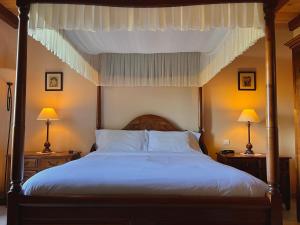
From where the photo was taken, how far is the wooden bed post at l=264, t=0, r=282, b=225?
2.10 m

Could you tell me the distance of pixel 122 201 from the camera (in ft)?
6.86

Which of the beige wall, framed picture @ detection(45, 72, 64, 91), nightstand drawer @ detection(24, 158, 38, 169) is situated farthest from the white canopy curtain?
nightstand drawer @ detection(24, 158, 38, 169)

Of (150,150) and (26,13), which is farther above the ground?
(26,13)

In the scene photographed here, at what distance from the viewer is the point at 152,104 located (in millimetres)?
4801

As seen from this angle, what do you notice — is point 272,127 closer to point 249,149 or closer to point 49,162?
point 249,149

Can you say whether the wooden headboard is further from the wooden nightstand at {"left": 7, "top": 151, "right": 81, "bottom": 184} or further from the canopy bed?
the canopy bed

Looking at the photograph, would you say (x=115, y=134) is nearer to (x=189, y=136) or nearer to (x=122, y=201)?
(x=189, y=136)

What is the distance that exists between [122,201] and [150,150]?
Result: 6.85ft

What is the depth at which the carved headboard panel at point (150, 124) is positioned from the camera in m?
4.64

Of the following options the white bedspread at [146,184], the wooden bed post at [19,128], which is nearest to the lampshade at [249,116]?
the white bedspread at [146,184]

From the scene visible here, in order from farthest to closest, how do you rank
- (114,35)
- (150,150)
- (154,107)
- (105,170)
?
(154,107)
(150,150)
(114,35)
(105,170)

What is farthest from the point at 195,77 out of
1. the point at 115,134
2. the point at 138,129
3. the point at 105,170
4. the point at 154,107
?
the point at 105,170

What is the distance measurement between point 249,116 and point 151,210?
2840mm

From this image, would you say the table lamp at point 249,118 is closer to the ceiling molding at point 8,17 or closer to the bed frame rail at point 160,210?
the bed frame rail at point 160,210
